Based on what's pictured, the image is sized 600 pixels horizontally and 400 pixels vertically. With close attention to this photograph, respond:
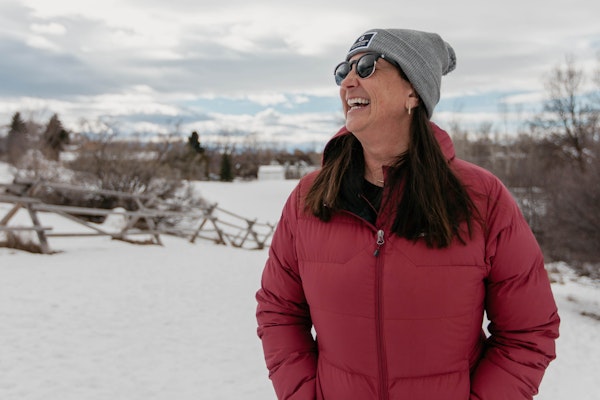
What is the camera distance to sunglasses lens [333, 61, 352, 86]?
5.62 ft

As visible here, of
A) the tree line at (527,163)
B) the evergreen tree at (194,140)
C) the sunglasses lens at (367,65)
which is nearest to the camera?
the sunglasses lens at (367,65)

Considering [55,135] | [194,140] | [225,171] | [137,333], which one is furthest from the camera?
[225,171]

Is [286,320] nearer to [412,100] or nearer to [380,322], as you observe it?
[380,322]

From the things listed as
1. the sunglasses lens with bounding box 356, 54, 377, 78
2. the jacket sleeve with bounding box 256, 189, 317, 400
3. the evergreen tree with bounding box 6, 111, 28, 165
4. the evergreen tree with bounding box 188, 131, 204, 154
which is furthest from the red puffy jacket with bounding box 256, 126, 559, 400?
the evergreen tree with bounding box 188, 131, 204, 154

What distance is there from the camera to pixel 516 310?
1.54 metres

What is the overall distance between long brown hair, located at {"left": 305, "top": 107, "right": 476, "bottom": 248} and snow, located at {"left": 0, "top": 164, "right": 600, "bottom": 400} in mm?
3523

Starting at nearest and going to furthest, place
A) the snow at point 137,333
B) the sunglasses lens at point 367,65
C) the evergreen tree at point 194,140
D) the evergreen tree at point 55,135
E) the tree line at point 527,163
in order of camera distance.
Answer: the sunglasses lens at point 367,65, the snow at point 137,333, the tree line at point 527,163, the evergreen tree at point 55,135, the evergreen tree at point 194,140

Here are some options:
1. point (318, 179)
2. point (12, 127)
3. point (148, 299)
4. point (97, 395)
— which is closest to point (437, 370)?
point (318, 179)

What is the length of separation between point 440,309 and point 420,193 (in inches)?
14.4

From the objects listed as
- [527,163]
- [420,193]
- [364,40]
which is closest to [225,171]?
[527,163]

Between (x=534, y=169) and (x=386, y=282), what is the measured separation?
125 ft

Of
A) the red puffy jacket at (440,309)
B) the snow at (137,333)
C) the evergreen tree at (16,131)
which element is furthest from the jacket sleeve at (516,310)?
the evergreen tree at (16,131)

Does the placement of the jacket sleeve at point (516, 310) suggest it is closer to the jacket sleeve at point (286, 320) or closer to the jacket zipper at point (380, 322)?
the jacket zipper at point (380, 322)

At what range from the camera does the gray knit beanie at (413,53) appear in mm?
1628
